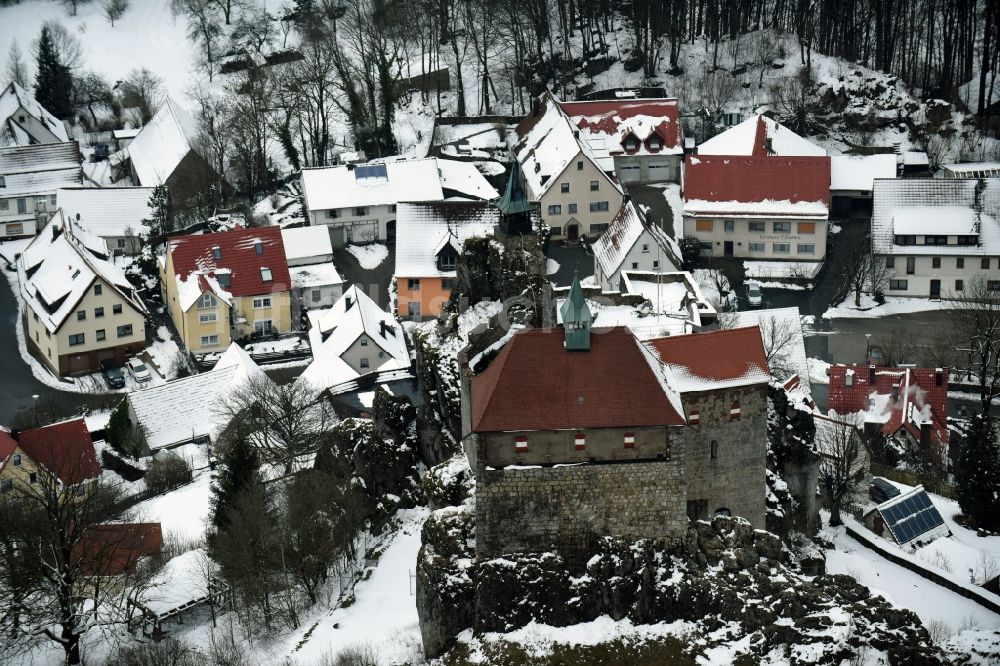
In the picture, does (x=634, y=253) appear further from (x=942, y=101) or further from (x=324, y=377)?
(x=942, y=101)

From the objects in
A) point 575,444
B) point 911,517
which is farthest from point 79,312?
point 911,517

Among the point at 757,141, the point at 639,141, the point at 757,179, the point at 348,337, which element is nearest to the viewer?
the point at 348,337

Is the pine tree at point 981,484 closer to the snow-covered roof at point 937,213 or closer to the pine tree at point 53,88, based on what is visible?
the snow-covered roof at point 937,213

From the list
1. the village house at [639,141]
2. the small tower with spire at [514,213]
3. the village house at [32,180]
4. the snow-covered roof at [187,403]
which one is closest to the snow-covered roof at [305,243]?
the snow-covered roof at [187,403]

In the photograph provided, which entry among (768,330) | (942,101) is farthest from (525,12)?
(768,330)

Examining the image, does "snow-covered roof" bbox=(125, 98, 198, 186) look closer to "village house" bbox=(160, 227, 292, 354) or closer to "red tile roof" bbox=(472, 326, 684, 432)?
"village house" bbox=(160, 227, 292, 354)

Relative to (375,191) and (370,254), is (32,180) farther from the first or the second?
(370,254)
